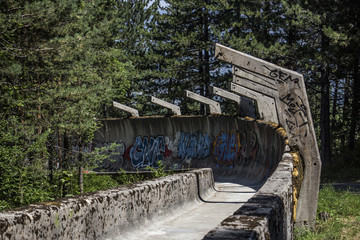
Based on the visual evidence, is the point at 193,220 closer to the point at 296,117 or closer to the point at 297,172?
the point at 297,172

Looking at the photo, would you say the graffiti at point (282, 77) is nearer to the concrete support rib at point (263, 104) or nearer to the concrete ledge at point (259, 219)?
the concrete ledge at point (259, 219)

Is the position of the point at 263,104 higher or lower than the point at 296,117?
higher

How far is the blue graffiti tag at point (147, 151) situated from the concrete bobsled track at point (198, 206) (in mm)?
5675

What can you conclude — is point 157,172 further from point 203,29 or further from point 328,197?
point 203,29

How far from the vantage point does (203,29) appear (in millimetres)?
32688

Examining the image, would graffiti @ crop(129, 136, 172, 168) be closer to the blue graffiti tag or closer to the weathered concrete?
the blue graffiti tag

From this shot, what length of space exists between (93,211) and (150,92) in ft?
101

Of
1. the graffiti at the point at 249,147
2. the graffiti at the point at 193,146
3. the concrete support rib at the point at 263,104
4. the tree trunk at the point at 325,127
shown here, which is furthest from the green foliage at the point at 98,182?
the tree trunk at the point at 325,127

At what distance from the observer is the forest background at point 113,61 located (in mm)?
11405

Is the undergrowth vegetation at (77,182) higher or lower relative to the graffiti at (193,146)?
lower

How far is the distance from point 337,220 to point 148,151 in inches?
576

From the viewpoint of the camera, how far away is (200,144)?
1853 cm

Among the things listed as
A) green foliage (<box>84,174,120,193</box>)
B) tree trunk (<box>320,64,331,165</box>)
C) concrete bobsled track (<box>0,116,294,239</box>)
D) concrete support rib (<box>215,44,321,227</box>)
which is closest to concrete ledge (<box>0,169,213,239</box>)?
concrete bobsled track (<box>0,116,294,239</box>)

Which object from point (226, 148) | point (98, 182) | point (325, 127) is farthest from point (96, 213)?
point (325, 127)
